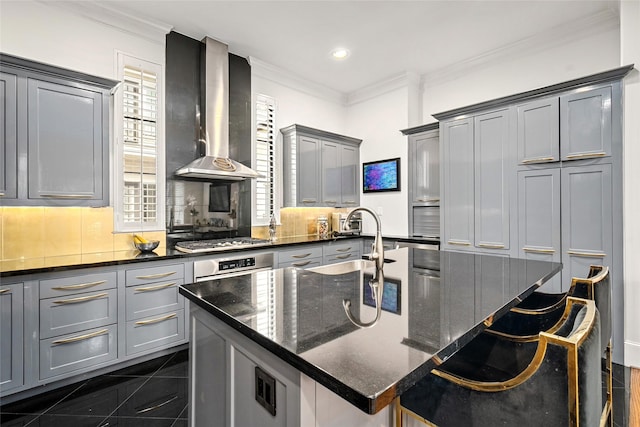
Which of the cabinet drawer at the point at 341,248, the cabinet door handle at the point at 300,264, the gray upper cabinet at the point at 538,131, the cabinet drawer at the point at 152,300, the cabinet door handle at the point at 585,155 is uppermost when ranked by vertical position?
the gray upper cabinet at the point at 538,131

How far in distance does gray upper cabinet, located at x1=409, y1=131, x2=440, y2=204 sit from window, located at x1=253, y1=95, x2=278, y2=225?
6.20 ft

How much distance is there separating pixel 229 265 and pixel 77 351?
4.16 feet

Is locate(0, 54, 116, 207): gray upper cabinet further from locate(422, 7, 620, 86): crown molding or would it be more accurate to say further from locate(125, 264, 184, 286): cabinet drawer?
locate(422, 7, 620, 86): crown molding

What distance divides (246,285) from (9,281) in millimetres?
1761

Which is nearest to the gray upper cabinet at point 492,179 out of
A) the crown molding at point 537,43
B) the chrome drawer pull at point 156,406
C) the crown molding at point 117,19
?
the crown molding at point 537,43

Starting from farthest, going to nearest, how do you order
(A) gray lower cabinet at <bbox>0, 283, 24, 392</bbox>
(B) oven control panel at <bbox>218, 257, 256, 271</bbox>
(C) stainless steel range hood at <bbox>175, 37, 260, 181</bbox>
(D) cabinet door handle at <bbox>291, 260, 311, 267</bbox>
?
(D) cabinet door handle at <bbox>291, 260, 311, 267</bbox>, (C) stainless steel range hood at <bbox>175, 37, 260, 181</bbox>, (B) oven control panel at <bbox>218, 257, 256, 271</bbox>, (A) gray lower cabinet at <bbox>0, 283, 24, 392</bbox>

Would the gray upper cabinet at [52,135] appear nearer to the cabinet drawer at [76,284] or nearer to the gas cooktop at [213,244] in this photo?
the cabinet drawer at [76,284]

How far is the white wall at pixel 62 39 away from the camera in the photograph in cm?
247

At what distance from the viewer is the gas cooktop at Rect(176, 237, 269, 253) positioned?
296 centimetres

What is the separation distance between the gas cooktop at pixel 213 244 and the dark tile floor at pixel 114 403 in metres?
1.02

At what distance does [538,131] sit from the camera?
299 centimetres

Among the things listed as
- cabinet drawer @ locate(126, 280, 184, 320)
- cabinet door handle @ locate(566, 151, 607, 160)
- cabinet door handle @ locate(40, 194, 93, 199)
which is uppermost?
cabinet door handle @ locate(566, 151, 607, 160)

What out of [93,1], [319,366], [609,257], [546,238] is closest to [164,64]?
[93,1]

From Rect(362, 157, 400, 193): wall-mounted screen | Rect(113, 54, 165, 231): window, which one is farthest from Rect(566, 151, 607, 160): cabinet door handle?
Rect(113, 54, 165, 231): window
